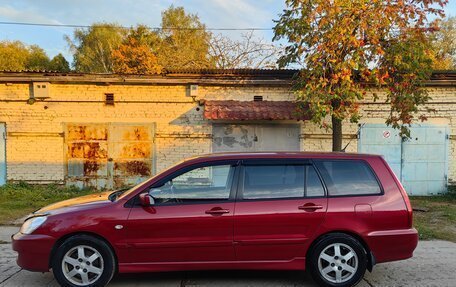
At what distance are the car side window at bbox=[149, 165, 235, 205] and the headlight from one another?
126 cm

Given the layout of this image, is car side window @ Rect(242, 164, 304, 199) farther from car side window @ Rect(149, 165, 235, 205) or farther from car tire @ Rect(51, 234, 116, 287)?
car tire @ Rect(51, 234, 116, 287)

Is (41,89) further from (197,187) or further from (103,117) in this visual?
(197,187)

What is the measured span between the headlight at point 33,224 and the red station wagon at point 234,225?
1 cm

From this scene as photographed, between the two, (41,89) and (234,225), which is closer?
(234,225)

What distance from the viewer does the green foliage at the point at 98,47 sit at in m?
37.3

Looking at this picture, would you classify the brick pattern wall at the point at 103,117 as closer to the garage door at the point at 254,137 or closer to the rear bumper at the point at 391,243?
the garage door at the point at 254,137

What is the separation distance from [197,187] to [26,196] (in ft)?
26.6

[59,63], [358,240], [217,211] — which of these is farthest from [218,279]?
[59,63]

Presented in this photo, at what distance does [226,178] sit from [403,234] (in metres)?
2.18

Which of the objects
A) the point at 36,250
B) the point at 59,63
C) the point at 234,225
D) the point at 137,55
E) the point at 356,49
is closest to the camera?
the point at 36,250

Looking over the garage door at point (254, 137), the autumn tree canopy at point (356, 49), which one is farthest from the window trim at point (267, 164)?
the garage door at point (254, 137)

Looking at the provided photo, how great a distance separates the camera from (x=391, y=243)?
4684 mm

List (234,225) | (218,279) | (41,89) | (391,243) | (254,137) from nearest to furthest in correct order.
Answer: (234,225) → (391,243) → (218,279) → (41,89) → (254,137)

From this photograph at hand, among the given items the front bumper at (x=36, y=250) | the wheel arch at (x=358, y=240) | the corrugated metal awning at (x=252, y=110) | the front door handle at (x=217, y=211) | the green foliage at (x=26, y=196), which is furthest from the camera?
the corrugated metal awning at (x=252, y=110)
